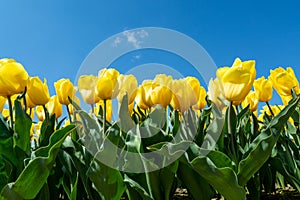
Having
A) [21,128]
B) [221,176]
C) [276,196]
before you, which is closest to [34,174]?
[21,128]

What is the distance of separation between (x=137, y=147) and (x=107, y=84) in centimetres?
66

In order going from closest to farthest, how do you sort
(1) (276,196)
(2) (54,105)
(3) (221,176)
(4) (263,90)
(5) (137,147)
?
1. (3) (221,176)
2. (5) (137,147)
3. (1) (276,196)
4. (4) (263,90)
5. (2) (54,105)

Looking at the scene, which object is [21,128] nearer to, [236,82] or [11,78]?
[11,78]

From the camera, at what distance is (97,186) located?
1.67m

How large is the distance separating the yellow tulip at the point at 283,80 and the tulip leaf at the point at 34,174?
1619 millimetres

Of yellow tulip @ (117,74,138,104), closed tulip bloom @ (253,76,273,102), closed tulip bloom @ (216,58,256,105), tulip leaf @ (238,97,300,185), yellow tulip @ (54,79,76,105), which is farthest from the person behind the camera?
closed tulip bloom @ (253,76,273,102)

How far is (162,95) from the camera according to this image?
221cm

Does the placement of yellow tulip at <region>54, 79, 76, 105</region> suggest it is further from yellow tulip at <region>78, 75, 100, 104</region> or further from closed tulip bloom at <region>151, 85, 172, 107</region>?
closed tulip bloom at <region>151, 85, 172, 107</region>

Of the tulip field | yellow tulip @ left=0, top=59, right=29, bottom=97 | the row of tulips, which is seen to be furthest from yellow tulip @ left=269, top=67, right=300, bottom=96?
yellow tulip @ left=0, top=59, right=29, bottom=97

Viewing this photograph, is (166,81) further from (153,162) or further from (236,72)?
(153,162)

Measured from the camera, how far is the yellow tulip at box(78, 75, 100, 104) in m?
2.24

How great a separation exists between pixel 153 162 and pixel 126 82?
2.60ft

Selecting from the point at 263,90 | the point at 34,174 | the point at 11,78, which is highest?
the point at 263,90

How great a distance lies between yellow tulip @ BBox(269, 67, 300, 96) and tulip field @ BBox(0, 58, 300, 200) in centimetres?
41
